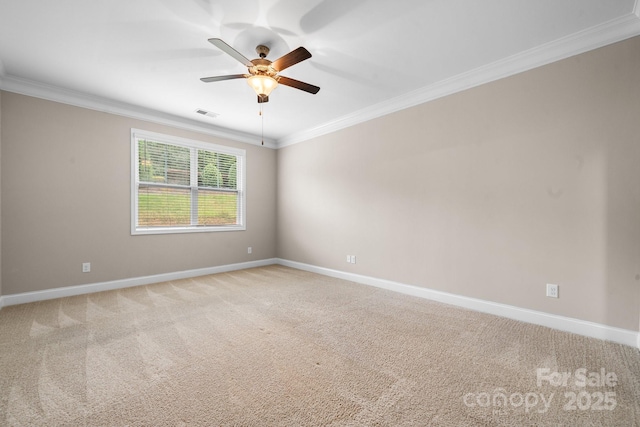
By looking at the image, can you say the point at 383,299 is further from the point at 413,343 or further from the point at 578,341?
the point at 578,341

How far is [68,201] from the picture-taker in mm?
3639

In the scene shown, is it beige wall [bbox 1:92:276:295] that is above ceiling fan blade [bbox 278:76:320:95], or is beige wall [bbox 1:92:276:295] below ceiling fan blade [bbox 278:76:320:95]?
below

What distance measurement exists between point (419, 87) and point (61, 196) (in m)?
4.88

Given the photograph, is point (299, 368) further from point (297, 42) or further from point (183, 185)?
point (183, 185)

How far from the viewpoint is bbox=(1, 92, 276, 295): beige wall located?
3.31 m

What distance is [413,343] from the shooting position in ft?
7.79

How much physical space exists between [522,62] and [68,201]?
18.6 feet

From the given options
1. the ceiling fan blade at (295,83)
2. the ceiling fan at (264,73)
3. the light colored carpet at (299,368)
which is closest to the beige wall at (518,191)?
the light colored carpet at (299,368)

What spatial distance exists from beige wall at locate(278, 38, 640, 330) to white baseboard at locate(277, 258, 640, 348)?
0.20ft

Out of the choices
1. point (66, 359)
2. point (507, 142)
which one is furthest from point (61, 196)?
point (507, 142)

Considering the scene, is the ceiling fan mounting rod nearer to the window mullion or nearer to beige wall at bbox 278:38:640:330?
beige wall at bbox 278:38:640:330

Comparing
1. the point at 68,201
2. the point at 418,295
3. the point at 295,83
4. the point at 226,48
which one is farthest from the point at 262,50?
the point at 418,295

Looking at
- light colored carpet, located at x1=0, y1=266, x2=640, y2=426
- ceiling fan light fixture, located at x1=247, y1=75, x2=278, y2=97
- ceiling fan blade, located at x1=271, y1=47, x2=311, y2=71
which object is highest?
ceiling fan blade, located at x1=271, y1=47, x2=311, y2=71

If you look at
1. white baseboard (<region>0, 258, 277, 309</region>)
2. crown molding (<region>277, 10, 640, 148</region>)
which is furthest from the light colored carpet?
crown molding (<region>277, 10, 640, 148</region>)
